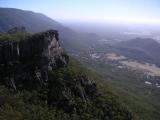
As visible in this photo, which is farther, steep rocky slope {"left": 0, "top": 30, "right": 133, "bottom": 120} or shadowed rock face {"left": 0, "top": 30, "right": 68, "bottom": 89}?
shadowed rock face {"left": 0, "top": 30, "right": 68, "bottom": 89}

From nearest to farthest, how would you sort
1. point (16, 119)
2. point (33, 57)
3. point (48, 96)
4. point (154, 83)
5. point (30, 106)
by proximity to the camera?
point (16, 119) < point (30, 106) < point (48, 96) < point (33, 57) < point (154, 83)

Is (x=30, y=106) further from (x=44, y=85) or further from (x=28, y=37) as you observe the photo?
(x=28, y=37)

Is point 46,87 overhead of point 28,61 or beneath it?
beneath

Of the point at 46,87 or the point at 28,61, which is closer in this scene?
the point at 46,87

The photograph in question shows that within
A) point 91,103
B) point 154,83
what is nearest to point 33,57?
point 91,103

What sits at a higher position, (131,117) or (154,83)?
(131,117)

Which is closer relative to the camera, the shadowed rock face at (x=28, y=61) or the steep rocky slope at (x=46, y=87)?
the steep rocky slope at (x=46, y=87)

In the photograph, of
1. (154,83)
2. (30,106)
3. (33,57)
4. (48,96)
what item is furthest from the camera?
(154,83)

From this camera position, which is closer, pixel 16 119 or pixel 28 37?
pixel 16 119
